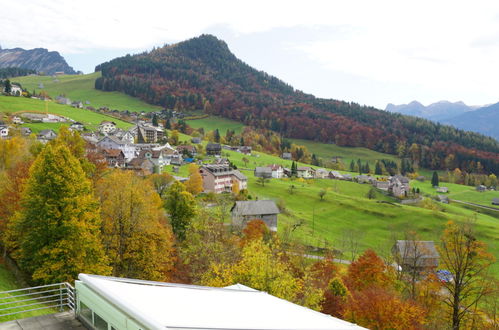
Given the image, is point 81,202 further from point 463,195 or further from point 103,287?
point 463,195

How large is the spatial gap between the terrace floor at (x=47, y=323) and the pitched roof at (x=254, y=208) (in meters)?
60.4

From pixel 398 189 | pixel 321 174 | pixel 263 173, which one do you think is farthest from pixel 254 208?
pixel 321 174

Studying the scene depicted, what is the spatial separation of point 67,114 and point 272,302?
560 ft

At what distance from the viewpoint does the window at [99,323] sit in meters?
13.8

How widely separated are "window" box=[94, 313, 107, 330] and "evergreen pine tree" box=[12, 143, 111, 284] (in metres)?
17.1

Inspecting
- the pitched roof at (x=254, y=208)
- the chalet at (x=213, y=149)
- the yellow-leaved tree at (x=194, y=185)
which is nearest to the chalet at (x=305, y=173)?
the chalet at (x=213, y=149)

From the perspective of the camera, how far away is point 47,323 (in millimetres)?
A: 14320

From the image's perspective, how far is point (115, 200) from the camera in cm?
3859

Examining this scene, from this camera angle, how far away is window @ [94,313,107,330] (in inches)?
542

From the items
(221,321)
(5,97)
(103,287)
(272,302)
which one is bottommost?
(272,302)

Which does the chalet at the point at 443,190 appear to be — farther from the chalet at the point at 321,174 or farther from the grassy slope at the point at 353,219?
the chalet at the point at 321,174

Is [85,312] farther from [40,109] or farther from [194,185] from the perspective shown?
[40,109]

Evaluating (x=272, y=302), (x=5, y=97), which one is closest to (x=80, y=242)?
Answer: (x=272, y=302)

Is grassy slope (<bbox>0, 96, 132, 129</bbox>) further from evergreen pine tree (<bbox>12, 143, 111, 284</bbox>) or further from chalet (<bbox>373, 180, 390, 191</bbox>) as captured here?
evergreen pine tree (<bbox>12, 143, 111, 284</bbox>)
